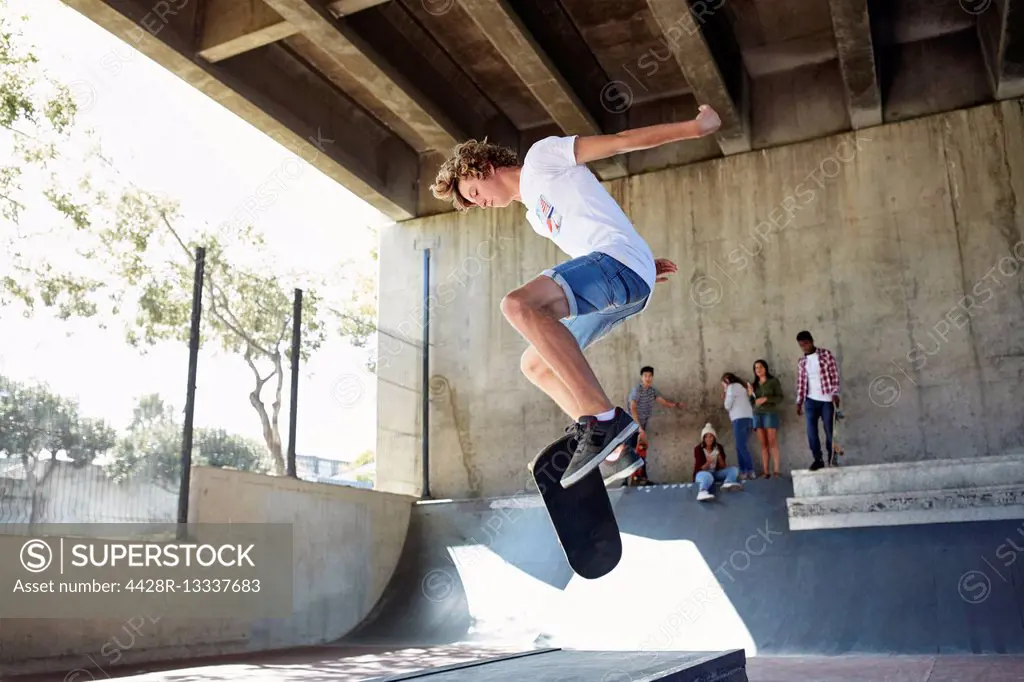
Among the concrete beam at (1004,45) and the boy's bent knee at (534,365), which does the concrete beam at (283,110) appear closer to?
the boy's bent knee at (534,365)

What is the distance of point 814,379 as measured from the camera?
33.9ft

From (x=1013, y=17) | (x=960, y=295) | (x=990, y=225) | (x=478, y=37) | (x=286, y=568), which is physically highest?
(x=478, y=37)

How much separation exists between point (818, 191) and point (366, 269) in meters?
14.0

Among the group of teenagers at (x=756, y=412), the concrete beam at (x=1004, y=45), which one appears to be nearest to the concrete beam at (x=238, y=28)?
the group of teenagers at (x=756, y=412)

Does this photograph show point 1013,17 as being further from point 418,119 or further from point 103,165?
point 103,165

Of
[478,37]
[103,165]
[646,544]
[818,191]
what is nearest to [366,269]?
[103,165]

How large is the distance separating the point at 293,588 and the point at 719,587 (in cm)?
513

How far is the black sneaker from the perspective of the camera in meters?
3.47

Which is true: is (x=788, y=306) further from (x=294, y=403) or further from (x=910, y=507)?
(x=294, y=403)

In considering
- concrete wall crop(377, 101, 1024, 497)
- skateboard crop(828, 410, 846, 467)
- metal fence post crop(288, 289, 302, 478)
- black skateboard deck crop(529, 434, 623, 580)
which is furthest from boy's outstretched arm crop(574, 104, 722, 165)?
concrete wall crop(377, 101, 1024, 497)

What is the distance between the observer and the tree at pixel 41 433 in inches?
275

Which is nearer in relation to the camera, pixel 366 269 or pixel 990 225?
pixel 990 225

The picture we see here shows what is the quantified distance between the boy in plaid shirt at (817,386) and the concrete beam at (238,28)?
25.0ft

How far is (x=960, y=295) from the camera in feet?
39.9
